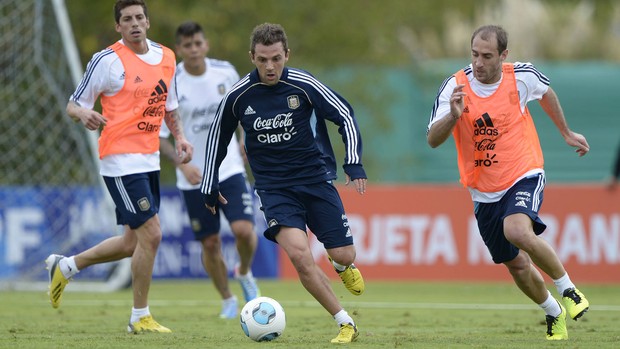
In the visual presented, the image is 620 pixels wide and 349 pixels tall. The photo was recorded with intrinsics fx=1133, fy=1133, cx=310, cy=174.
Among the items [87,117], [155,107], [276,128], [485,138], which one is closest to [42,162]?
[155,107]

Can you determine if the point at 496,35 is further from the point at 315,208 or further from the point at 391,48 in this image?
the point at 391,48

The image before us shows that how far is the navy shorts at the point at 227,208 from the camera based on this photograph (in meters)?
11.2

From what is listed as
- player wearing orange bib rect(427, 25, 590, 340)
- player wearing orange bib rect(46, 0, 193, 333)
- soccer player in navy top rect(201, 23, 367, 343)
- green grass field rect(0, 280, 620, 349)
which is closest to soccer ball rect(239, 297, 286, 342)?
green grass field rect(0, 280, 620, 349)

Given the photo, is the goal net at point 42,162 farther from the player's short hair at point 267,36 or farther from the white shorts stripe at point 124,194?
the player's short hair at point 267,36

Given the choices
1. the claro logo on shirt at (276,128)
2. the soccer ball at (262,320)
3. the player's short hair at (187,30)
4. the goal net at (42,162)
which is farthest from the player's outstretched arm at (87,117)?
the goal net at (42,162)

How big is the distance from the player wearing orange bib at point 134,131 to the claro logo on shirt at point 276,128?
1.31 m

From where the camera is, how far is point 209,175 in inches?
339

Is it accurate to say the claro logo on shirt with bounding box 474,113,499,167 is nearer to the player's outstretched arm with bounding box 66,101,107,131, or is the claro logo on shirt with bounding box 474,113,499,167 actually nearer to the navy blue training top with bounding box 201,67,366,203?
the navy blue training top with bounding box 201,67,366,203

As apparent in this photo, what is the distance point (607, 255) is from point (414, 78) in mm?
9461

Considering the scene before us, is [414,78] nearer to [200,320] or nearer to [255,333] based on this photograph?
[200,320]

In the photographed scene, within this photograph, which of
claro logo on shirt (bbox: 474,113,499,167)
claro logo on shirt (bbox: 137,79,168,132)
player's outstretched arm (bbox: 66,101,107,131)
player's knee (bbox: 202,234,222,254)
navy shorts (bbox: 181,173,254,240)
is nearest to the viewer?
claro logo on shirt (bbox: 474,113,499,167)

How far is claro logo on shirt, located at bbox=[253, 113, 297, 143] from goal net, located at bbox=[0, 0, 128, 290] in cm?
696

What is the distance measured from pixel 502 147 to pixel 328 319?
2.92m

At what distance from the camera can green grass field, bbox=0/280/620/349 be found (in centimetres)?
820
